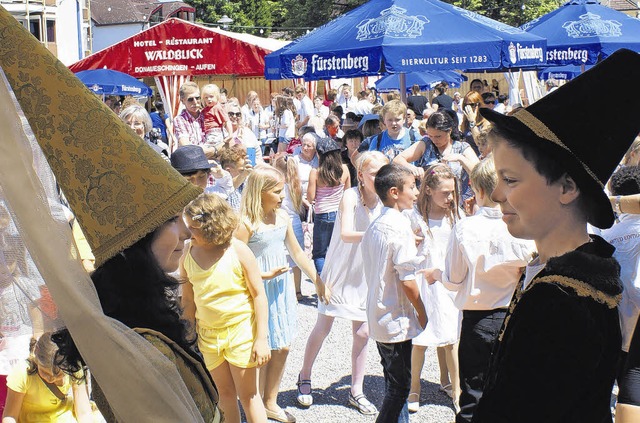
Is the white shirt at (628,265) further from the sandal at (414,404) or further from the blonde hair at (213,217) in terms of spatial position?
the blonde hair at (213,217)

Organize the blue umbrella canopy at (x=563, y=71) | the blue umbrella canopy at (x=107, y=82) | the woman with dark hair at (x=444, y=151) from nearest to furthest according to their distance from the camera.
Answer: the woman with dark hair at (x=444, y=151)
the blue umbrella canopy at (x=107, y=82)
the blue umbrella canopy at (x=563, y=71)

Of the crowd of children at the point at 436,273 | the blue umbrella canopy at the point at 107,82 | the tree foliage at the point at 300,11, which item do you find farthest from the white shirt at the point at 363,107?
the tree foliage at the point at 300,11

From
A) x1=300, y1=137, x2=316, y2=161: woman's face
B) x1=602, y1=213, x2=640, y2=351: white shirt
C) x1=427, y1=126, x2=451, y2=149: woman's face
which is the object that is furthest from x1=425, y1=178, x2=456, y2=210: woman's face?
x1=300, y1=137, x2=316, y2=161: woman's face

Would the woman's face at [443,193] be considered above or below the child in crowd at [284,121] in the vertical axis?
above

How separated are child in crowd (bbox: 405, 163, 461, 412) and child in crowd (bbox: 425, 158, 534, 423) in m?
0.75

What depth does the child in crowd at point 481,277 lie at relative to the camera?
14.4ft

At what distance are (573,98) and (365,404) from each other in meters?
4.05

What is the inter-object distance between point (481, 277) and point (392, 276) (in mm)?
591

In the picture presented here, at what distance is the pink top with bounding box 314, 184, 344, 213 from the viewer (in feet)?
27.7

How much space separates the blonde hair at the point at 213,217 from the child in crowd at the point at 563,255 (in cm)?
252

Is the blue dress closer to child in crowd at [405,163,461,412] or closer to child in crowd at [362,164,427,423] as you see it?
child in crowd at [362,164,427,423]

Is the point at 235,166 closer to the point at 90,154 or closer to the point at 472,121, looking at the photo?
the point at 90,154

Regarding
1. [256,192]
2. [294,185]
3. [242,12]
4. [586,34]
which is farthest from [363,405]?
[242,12]

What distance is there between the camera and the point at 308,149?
930cm
